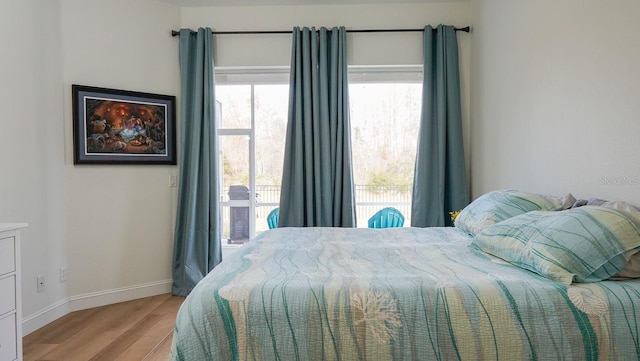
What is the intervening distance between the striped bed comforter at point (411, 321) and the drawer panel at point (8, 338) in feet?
4.01

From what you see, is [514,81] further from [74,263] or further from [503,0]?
[74,263]

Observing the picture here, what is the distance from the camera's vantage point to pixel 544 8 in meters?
2.25

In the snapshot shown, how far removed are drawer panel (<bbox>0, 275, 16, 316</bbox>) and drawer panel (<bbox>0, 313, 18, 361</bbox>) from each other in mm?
45

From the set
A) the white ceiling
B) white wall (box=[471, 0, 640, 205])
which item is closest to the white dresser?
the white ceiling

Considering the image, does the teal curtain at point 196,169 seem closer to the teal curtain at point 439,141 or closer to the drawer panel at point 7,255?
the drawer panel at point 7,255

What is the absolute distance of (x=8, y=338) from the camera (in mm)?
1802

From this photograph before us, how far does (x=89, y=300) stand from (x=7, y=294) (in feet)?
4.95

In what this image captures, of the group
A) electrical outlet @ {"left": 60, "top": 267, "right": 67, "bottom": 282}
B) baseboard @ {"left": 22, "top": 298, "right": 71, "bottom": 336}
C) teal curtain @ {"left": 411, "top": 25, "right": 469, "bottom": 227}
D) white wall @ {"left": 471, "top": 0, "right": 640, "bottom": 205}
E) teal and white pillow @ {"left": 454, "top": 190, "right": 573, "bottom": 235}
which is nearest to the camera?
white wall @ {"left": 471, "top": 0, "right": 640, "bottom": 205}

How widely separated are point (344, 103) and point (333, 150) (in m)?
0.45

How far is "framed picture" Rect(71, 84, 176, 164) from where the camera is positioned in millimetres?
3080

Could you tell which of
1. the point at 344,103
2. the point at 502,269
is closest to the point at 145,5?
the point at 344,103

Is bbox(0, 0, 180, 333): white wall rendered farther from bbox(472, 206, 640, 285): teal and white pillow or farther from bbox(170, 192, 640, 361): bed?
bbox(472, 206, 640, 285): teal and white pillow

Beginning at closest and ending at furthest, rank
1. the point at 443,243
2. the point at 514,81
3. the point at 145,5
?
the point at 443,243
the point at 514,81
the point at 145,5

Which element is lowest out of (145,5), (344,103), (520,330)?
(520,330)
